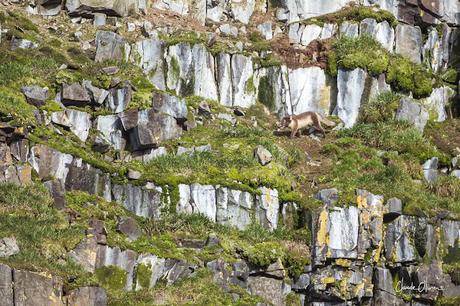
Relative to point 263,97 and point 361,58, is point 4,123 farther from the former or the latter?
point 361,58

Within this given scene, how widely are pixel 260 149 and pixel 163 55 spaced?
21.4 feet

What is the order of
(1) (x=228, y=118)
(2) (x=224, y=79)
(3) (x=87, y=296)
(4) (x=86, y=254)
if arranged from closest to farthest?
1. (3) (x=87, y=296)
2. (4) (x=86, y=254)
3. (1) (x=228, y=118)
4. (2) (x=224, y=79)

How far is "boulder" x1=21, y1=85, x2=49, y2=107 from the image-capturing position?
25.0 m

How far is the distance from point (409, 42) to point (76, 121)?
1519cm

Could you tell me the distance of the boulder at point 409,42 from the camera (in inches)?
1328

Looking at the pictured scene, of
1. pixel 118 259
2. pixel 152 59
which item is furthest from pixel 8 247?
pixel 152 59

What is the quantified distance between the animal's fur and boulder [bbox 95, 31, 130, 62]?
20.7 feet

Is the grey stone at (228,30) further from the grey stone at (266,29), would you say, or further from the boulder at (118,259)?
the boulder at (118,259)

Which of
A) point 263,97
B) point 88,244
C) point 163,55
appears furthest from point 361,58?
point 88,244

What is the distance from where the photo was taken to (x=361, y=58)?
103ft

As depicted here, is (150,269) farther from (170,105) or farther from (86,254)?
(170,105)

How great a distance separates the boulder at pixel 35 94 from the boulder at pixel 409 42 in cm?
1514

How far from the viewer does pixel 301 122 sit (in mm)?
29562

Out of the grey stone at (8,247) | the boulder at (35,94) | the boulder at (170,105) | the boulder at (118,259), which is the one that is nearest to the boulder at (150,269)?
the boulder at (118,259)
